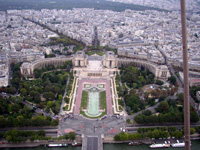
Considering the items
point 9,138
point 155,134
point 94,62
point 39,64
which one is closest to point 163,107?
point 155,134

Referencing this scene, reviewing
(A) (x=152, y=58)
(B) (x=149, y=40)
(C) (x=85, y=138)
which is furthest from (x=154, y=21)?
(C) (x=85, y=138)

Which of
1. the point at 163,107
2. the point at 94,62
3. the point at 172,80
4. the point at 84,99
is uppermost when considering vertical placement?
the point at 94,62

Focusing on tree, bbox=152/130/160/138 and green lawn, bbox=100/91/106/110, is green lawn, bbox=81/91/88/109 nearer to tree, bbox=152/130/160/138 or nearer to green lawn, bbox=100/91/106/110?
green lawn, bbox=100/91/106/110

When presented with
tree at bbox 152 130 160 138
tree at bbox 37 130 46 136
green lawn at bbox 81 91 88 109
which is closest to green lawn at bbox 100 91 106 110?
green lawn at bbox 81 91 88 109

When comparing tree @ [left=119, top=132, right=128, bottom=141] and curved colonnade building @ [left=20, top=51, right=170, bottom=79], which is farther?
curved colonnade building @ [left=20, top=51, right=170, bottom=79]

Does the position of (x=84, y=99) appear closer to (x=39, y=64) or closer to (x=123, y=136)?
(x=123, y=136)

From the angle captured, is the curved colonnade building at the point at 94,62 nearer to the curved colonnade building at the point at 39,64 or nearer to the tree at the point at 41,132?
the curved colonnade building at the point at 39,64

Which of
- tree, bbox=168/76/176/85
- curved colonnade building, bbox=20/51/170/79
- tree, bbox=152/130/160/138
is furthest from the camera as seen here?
curved colonnade building, bbox=20/51/170/79

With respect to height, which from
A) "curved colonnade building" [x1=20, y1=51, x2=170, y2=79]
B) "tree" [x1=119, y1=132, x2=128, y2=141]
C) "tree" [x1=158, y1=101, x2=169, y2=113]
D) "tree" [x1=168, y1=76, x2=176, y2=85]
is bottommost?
"tree" [x1=119, y1=132, x2=128, y2=141]

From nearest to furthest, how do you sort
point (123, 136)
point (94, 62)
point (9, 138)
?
point (9, 138)
point (123, 136)
point (94, 62)

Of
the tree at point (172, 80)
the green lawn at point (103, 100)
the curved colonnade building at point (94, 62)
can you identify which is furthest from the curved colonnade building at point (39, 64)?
the tree at point (172, 80)

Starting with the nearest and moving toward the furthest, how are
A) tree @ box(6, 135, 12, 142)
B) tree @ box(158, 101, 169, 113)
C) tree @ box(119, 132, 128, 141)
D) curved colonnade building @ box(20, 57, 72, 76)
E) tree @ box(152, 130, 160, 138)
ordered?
1. tree @ box(6, 135, 12, 142)
2. tree @ box(119, 132, 128, 141)
3. tree @ box(152, 130, 160, 138)
4. tree @ box(158, 101, 169, 113)
5. curved colonnade building @ box(20, 57, 72, 76)

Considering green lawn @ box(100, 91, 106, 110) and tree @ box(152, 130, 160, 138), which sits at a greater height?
green lawn @ box(100, 91, 106, 110)
